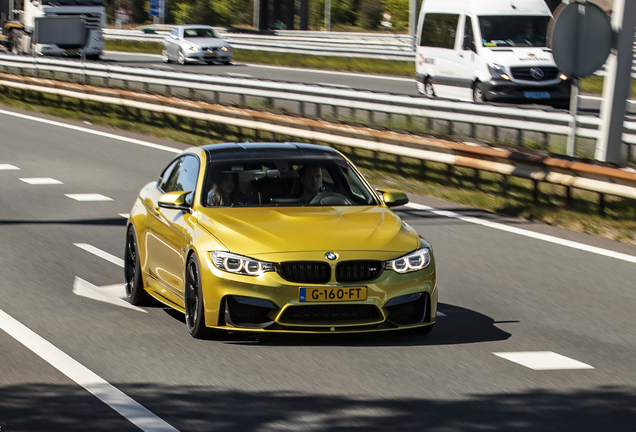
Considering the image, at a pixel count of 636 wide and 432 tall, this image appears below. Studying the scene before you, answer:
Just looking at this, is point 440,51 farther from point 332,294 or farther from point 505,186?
point 332,294

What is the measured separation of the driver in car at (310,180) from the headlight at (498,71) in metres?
16.3

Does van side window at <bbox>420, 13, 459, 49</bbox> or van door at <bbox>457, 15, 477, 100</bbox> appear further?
van side window at <bbox>420, 13, 459, 49</bbox>

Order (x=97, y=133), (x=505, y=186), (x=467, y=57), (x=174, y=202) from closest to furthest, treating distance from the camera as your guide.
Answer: (x=174, y=202), (x=505, y=186), (x=97, y=133), (x=467, y=57)

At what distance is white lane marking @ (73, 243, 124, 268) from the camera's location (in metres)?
10.5

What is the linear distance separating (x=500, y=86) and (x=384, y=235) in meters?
17.2

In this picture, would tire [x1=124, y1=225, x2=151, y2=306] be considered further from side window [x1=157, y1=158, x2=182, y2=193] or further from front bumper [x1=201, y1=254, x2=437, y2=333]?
front bumper [x1=201, y1=254, x2=437, y2=333]

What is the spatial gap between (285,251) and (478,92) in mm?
18055

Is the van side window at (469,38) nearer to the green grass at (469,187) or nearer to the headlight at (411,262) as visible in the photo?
the green grass at (469,187)

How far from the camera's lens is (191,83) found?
84.4 ft

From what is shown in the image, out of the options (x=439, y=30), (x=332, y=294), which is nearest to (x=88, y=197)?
(x=332, y=294)

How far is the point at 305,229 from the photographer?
7246mm

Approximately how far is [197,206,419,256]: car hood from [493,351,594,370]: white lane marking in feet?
3.10

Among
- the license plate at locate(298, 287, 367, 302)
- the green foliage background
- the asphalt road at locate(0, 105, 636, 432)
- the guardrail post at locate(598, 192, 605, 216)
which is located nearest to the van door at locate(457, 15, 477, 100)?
the guardrail post at locate(598, 192, 605, 216)

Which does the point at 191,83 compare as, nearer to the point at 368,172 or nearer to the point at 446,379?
the point at 368,172
